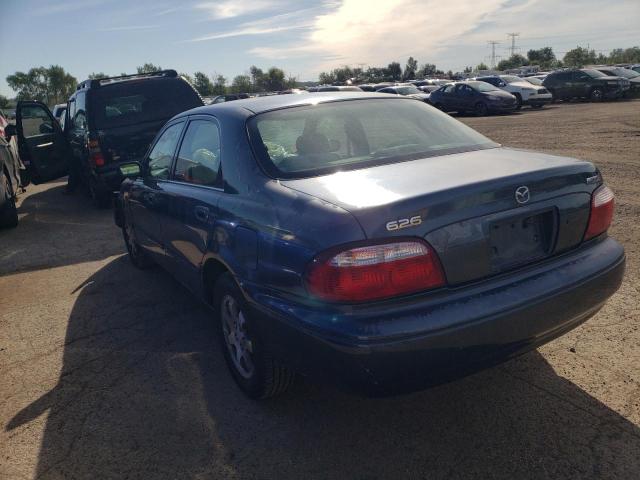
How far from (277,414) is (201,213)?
1.26m

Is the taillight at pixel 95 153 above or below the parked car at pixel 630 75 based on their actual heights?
above

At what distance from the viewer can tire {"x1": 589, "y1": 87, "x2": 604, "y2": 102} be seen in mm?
25722

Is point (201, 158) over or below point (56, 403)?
over

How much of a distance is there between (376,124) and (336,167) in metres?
0.69

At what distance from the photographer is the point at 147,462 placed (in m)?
2.66

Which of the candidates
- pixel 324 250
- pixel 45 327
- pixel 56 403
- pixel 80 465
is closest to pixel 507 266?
pixel 324 250

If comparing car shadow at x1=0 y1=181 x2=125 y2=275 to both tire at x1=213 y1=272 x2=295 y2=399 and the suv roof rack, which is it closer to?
the suv roof rack

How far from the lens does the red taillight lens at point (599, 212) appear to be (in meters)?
2.79

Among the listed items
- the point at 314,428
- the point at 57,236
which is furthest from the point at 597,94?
the point at 314,428

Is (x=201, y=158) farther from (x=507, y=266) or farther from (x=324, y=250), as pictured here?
(x=507, y=266)

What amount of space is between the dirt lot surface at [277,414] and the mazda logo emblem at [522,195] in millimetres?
1129

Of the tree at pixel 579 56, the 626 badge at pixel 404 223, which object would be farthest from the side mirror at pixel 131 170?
the tree at pixel 579 56

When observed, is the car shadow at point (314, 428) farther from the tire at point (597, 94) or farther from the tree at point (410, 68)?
the tree at point (410, 68)

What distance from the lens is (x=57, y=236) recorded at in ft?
25.3
